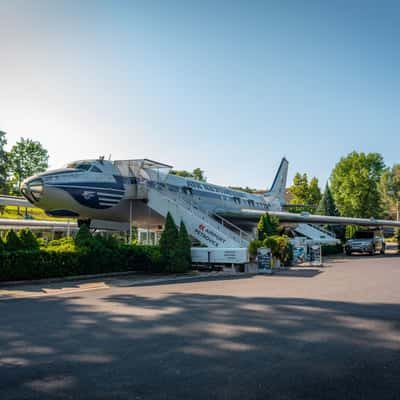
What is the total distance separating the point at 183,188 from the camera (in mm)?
23328

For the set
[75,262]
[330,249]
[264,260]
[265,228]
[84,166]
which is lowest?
[330,249]

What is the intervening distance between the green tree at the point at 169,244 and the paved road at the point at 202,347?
21.2 ft

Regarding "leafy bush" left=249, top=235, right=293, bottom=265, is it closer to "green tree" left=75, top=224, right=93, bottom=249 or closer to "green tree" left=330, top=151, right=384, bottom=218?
"green tree" left=75, top=224, right=93, bottom=249

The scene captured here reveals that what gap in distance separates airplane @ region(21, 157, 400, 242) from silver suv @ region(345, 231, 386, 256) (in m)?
4.05

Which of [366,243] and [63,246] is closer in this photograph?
[63,246]

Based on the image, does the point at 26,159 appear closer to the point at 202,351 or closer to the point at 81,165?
the point at 81,165

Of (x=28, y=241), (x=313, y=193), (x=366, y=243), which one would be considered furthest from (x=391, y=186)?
(x=28, y=241)

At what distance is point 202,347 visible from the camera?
509cm

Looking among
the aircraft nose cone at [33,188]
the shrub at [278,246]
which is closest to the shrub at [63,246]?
the aircraft nose cone at [33,188]

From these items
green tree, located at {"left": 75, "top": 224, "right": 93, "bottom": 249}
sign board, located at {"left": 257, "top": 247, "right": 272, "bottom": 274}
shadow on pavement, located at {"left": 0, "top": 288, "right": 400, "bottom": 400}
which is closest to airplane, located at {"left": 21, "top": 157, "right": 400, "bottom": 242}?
green tree, located at {"left": 75, "top": 224, "right": 93, "bottom": 249}

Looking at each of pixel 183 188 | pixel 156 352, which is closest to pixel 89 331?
pixel 156 352

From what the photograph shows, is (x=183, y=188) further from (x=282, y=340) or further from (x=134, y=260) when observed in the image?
(x=282, y=340)

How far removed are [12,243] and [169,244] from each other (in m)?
5.91

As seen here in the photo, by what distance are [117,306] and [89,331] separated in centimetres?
215
